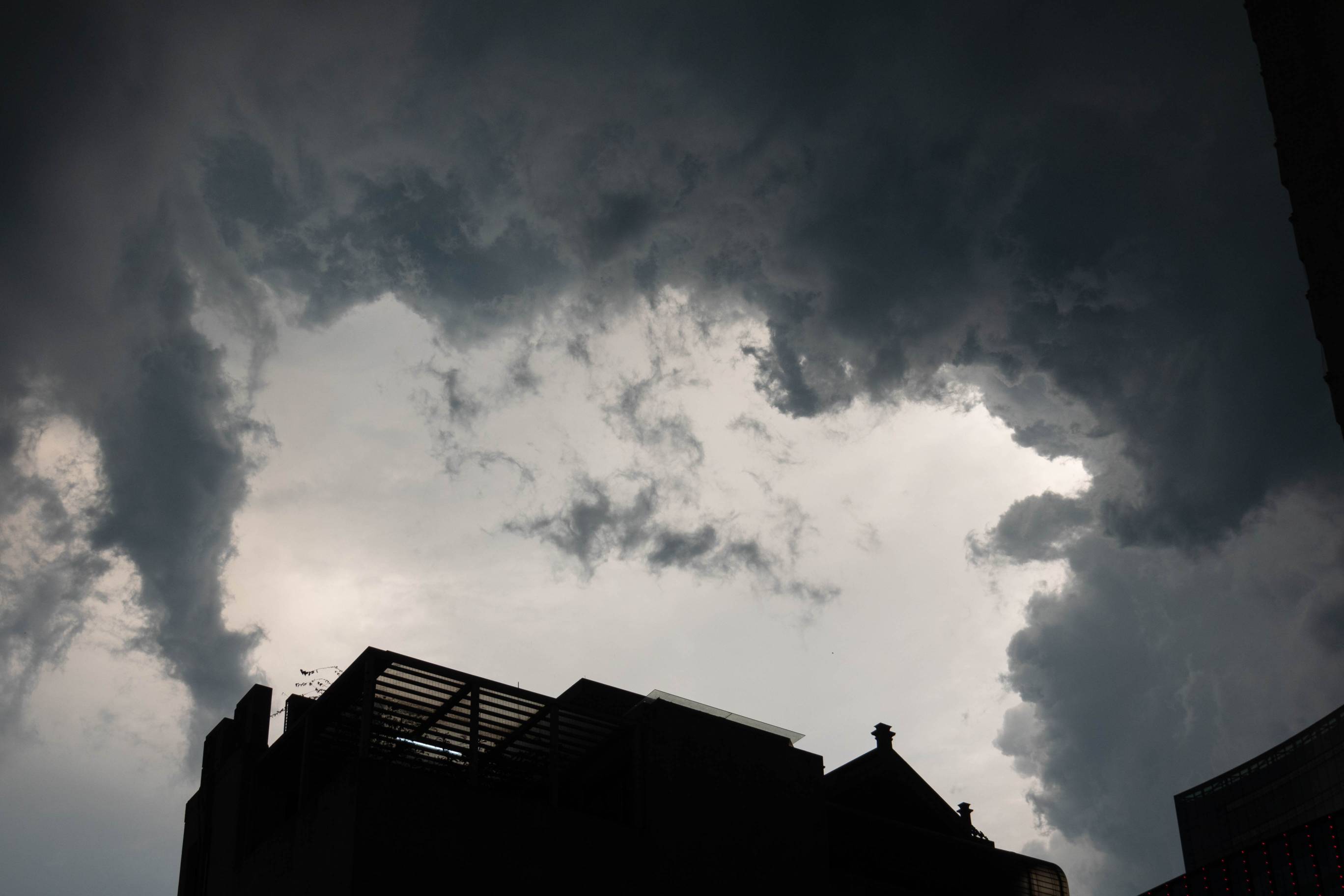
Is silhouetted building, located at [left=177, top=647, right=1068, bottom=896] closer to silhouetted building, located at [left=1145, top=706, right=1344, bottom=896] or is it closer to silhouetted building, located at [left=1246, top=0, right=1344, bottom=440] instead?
silhouetted building, located at [left=1246, top=0, right=1344, bottom=440]

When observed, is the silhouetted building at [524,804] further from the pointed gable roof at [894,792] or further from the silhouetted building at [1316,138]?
the silhouetted building at [1316,138]

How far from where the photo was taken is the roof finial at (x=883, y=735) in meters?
39.5

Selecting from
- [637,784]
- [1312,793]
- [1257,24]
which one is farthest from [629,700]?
[1312,793]

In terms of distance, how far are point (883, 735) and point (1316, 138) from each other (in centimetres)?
2454

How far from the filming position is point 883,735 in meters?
39.8

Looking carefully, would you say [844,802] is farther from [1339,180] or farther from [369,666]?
[1339,180]

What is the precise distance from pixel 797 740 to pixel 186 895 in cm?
2176

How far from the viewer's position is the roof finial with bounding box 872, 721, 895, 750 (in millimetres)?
39469

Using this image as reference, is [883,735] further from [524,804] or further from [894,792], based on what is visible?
[524,804]

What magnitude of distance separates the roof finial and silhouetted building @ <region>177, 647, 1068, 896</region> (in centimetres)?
199

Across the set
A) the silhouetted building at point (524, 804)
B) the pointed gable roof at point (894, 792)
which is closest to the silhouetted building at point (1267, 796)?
the pointed gable roof at point (894, 792)

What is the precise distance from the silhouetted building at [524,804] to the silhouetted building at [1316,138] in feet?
63.5

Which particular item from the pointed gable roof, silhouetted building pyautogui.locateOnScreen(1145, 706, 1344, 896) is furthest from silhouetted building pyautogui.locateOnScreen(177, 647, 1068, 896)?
silhouetted building pyautogui.locateOnScreen(1145, 706, 1344, 896)

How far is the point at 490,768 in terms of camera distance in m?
27.8
